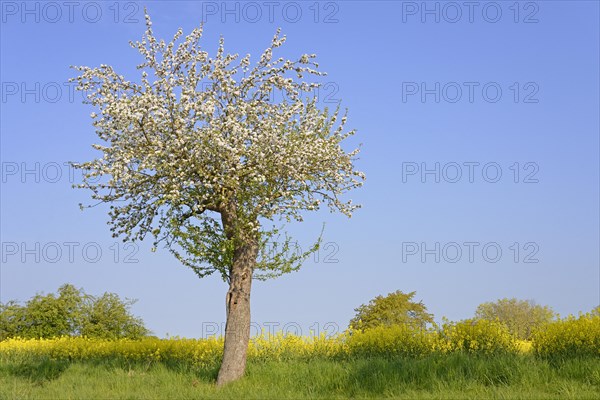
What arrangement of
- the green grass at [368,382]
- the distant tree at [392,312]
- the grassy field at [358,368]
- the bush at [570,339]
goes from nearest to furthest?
the green grass at [368,382] < the grassy field at [358,368] < the bush at [570,339] < the distant tree at [392,312]

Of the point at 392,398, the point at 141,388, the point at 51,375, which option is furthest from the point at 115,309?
the point at 392,398

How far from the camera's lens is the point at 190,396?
49.9 feet

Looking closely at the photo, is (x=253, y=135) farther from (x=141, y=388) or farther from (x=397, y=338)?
(x=397, y=338)

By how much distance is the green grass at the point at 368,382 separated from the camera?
45.5 ft

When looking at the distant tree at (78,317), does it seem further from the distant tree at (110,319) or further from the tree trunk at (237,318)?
the tree trunk at (237,318)

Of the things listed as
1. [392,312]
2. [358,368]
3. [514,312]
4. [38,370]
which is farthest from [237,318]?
[514,312]

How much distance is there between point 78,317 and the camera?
33.3 metres

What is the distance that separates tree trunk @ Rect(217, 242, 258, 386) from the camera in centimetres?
1656

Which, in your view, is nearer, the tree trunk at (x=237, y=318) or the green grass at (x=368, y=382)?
the green grass at (x=368, y=382)

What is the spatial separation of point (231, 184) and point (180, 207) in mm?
2246

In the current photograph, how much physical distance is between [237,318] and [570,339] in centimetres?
966

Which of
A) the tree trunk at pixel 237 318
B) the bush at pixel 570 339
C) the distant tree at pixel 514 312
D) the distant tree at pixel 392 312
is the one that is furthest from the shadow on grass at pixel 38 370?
the distant tree at pixel 514 312

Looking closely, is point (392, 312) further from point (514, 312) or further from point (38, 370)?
point (38, 370)

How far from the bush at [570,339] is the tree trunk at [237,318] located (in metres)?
8.57
